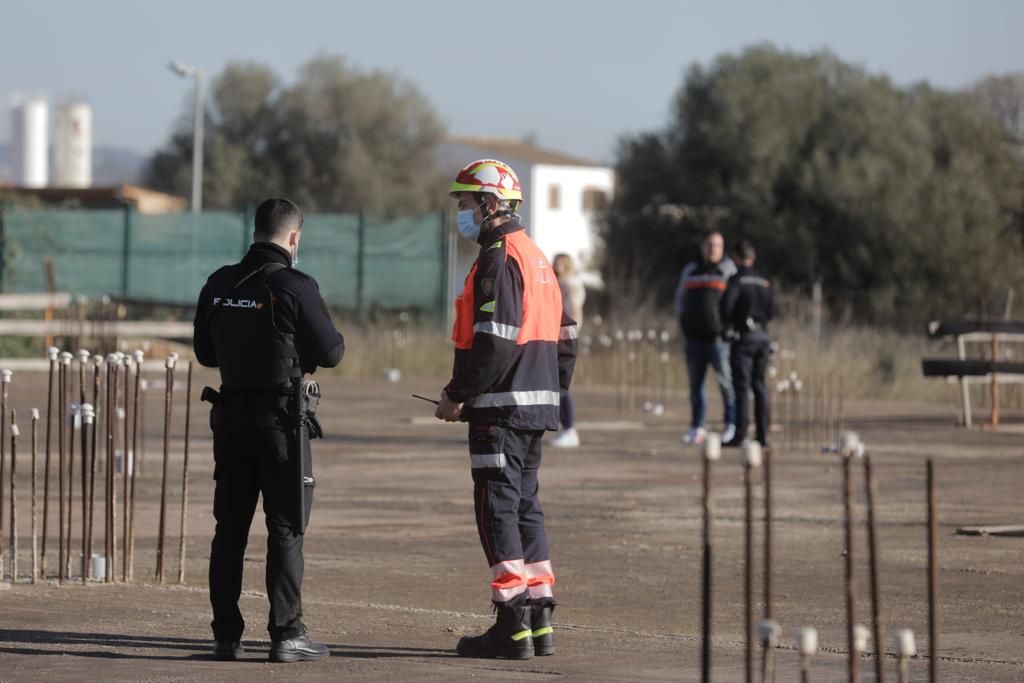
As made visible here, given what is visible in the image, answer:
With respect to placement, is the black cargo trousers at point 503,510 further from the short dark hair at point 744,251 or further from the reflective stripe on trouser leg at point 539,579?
the short dark hair at point 744,251

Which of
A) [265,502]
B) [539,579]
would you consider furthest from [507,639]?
[265,502]

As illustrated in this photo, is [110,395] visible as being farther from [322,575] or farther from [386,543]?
[386,543]

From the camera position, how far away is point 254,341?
7480mm

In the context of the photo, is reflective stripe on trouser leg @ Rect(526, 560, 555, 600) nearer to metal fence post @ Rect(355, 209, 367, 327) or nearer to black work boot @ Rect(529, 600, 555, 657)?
black work boot @ Rect(529, 600, 555, 657)

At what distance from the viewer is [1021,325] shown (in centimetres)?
2234

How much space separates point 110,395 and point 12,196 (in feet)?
89.9

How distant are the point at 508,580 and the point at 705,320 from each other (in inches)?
422

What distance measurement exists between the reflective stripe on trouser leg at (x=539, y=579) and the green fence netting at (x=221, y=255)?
2632cm

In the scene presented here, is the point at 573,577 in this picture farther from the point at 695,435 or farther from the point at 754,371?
the point at 695,435

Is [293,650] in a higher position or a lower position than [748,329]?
lower

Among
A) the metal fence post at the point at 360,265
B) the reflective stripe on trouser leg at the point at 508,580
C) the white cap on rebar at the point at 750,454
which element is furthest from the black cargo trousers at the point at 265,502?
the metal fence post at the point at 360,265

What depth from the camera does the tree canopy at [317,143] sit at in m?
67.7

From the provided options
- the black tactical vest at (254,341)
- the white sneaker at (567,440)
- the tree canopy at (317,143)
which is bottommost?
the white sneaker at (567,440)

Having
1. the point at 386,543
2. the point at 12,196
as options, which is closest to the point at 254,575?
the point at 386,543
